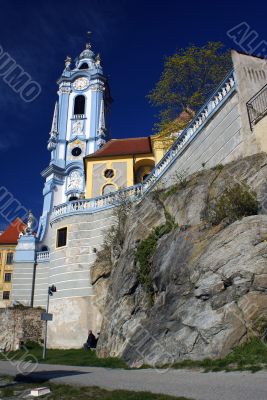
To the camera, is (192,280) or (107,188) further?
(107,188)

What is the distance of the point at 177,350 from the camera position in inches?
436

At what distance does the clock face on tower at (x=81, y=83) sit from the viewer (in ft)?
186

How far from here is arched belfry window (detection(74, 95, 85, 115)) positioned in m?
54.7

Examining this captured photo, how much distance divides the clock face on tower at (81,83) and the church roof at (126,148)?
62.1 feet

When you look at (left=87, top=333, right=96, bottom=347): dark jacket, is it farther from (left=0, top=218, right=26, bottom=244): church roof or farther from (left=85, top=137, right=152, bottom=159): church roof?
(left=0, top=218, right=26, bottom=244): church roof

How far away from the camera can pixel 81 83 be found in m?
57.1

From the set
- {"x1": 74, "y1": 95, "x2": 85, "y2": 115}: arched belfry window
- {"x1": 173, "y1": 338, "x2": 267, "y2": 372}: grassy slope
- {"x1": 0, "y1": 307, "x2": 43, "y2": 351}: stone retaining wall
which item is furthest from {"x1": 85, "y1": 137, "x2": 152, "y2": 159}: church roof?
{"x1": 173, "y1": 338, "x2": 267, "y2": 372}: grassy slope

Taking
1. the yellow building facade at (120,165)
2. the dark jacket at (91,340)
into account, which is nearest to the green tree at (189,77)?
the yellow building facade at (120,165)

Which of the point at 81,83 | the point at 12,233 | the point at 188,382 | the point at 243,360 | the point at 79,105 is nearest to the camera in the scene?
the point at 188,382

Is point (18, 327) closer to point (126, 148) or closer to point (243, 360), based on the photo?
point (126, 148)

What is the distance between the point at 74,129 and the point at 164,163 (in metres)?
31.6

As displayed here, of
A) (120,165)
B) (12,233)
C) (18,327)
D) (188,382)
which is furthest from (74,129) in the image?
(188,382)

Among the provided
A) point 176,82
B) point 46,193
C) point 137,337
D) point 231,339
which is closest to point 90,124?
point 46,193

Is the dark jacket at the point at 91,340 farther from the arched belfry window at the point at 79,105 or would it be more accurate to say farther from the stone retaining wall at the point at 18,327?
the arched belfry window at the point at 79,105
